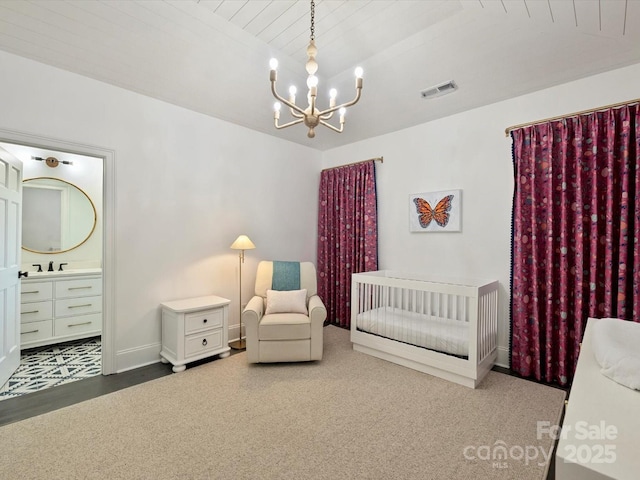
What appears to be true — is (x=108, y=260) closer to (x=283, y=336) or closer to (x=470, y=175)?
(x=283, y=336)

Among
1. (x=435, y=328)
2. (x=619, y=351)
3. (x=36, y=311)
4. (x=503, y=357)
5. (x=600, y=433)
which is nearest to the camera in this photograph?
(x=600, y=433)

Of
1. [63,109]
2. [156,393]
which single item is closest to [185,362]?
[156,393]

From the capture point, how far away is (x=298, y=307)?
10.6ft

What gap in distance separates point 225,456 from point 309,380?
1.02 meters

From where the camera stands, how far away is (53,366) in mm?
2900

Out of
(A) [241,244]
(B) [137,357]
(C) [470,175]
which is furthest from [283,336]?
(C) [470,175]

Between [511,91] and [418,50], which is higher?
[418,50]

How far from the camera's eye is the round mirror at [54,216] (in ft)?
11.8

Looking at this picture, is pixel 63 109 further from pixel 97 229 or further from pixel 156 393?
pixel 156 393

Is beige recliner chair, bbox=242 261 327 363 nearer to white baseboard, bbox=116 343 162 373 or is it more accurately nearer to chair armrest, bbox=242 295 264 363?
chair armrest, bbox=242 295 264 363

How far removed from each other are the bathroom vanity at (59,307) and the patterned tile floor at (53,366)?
0.14 m

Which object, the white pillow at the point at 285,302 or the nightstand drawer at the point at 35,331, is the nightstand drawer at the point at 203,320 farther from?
the nightstand drawer at the point at 35,331

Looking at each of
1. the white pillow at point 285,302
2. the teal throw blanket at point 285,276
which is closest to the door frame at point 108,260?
the white pillow at point 285,302

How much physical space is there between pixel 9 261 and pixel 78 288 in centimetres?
111
